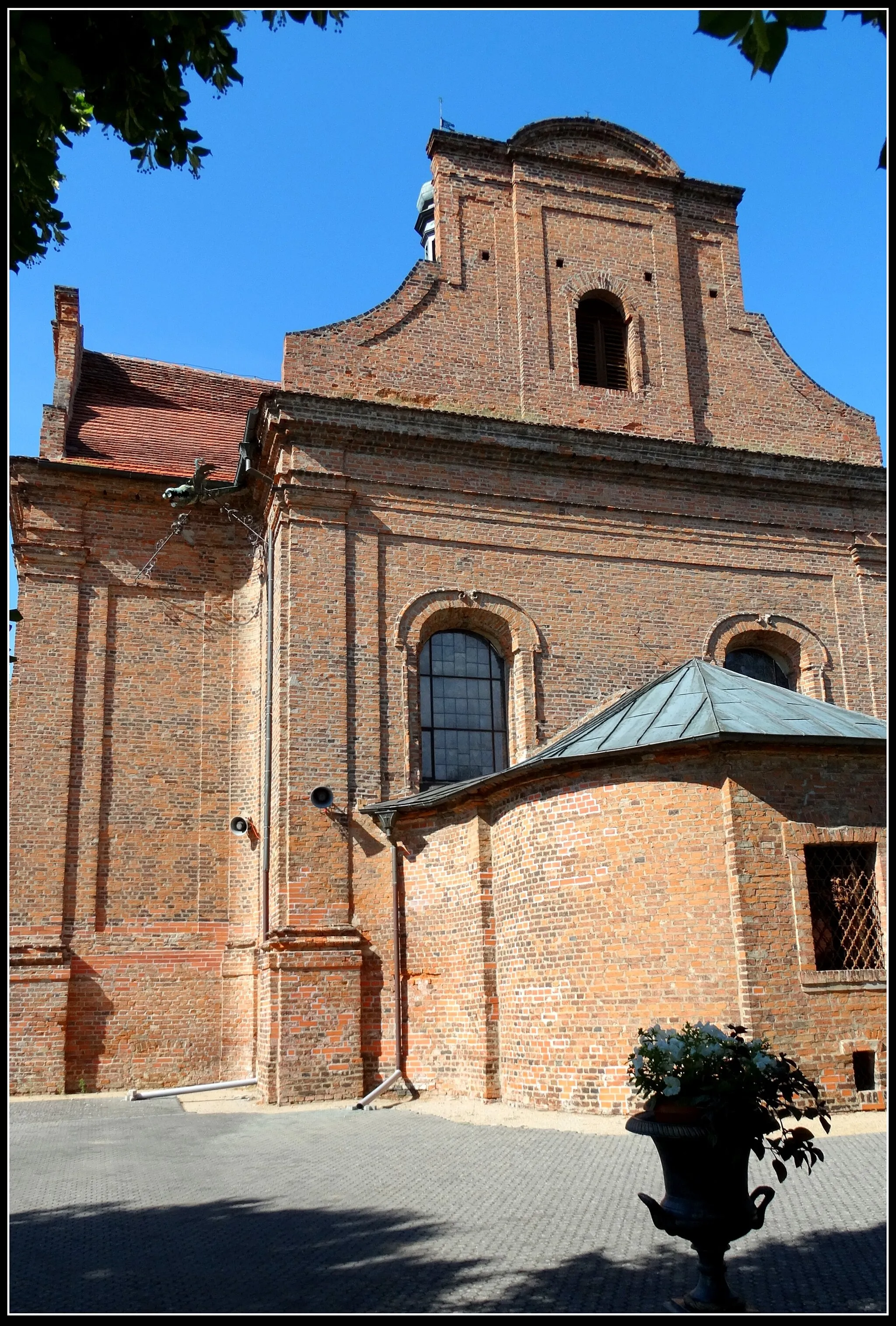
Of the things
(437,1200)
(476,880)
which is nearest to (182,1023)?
(476,880)

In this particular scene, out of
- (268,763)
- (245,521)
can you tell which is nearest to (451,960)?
(268,763)

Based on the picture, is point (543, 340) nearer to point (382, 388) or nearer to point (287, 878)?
point (382, 388)

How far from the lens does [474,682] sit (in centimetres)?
1577

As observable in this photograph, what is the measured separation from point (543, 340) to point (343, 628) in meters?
5.80

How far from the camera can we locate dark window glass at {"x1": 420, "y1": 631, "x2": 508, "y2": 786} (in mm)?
15375

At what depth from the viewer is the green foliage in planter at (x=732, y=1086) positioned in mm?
Result: 5230

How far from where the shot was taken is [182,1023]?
49.4 feet

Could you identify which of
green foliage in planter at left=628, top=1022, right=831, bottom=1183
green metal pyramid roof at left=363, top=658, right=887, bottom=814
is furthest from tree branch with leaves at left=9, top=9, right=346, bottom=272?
green metal pyramid roof at left=363, top=658, right=887, bottom=814

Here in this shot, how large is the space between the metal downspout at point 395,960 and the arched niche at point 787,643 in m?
5.89

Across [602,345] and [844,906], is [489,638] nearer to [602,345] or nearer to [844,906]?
[602,345]

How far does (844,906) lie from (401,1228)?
21.0 feet

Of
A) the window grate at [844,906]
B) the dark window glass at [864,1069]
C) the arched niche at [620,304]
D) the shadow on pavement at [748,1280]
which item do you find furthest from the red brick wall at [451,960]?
the arched niche at [620,304]

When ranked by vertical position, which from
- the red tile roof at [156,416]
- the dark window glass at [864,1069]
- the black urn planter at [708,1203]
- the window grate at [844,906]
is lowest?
the dark window glass at [864,1069]

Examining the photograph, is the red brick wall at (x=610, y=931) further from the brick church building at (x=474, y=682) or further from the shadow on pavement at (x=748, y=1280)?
the shadow on pavement at (x=748, y=1280)
